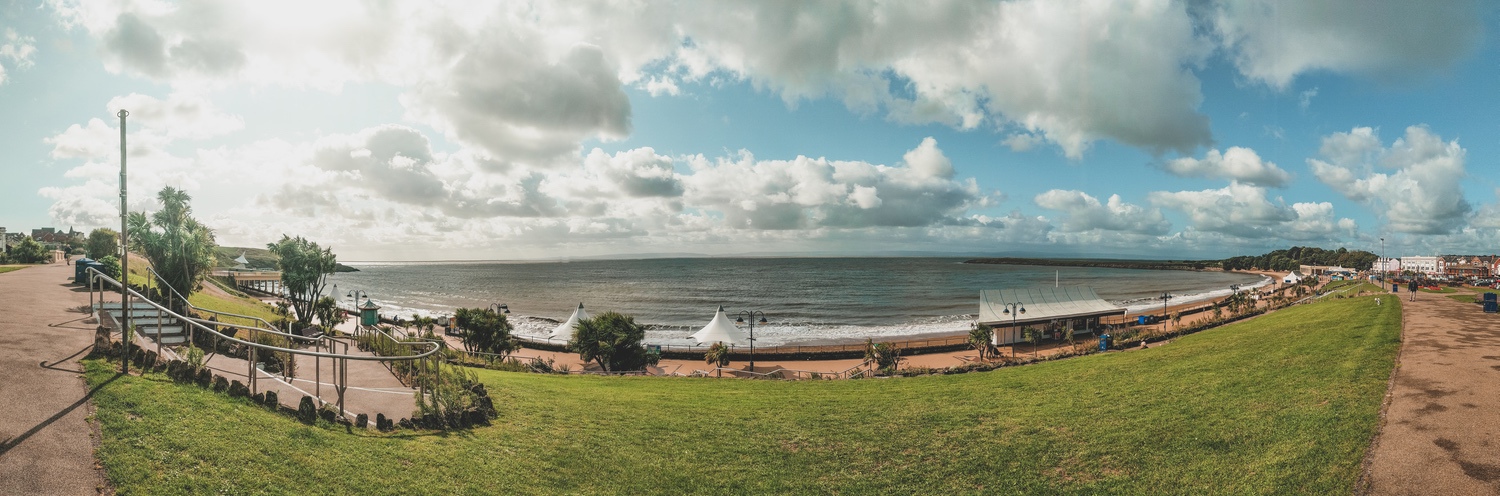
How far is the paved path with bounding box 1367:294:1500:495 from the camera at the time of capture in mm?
8203

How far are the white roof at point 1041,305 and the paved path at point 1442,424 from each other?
1989 centimetres

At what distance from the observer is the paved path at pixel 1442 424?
323 inches

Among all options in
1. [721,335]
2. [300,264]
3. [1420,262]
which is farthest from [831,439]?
[1420,262]

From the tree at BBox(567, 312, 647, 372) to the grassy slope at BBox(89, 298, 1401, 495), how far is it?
350 inches

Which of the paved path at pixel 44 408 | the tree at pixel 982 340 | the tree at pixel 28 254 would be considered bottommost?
the tree at pixel 982 340

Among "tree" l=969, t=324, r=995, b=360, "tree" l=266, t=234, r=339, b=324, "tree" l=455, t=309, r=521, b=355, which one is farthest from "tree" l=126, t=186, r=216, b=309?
"tree" l=969, t=324, r=995, b=360

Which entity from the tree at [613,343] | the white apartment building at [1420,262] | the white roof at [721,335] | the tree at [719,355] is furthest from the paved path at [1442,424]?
the white apartment building at [1420,262]

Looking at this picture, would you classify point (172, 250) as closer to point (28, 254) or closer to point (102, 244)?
point (28, 254)

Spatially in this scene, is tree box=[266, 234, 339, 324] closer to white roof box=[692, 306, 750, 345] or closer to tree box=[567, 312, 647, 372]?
tree box=[567, 312, 647, 372]

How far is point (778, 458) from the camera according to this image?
10266mm

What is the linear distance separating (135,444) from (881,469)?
393 inches

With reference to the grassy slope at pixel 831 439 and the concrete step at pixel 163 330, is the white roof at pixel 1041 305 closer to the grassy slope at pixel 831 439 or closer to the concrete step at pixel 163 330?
the grassy slope at pixel 831 439

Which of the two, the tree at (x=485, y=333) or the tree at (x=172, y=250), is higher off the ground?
the tree at (x=172, y=250)

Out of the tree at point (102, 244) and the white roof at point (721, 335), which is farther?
the tree at point (102, 244)
